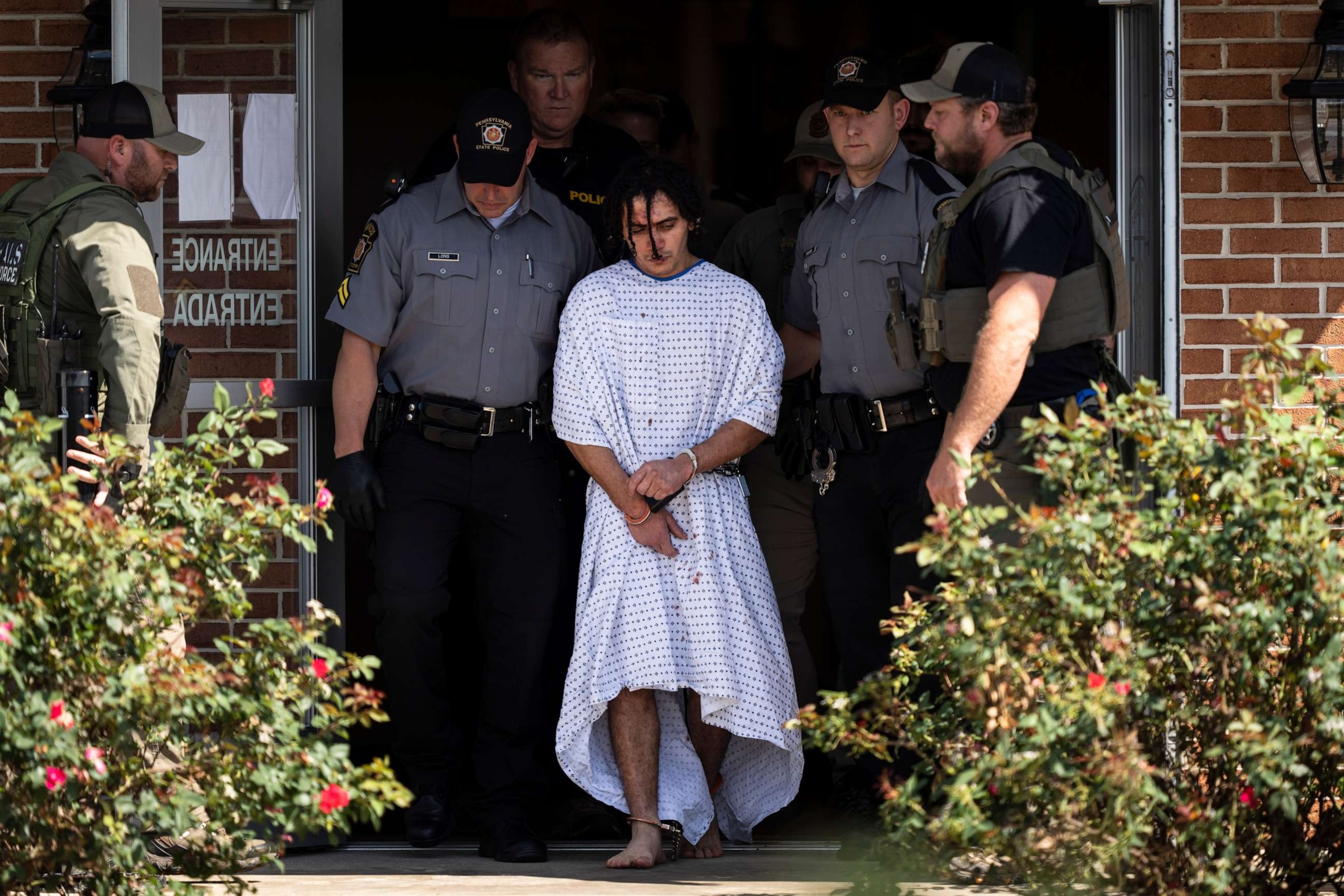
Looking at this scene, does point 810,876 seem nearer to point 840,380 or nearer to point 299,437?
point 840,380

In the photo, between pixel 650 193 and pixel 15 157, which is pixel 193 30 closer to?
pixel 15 157

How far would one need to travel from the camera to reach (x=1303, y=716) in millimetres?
3160

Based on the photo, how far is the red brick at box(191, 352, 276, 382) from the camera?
4.81 meters

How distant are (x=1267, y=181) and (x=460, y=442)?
2226mm

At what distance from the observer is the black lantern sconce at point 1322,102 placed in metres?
4.44

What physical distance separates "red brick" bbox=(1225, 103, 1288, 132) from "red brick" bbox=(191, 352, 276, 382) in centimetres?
255

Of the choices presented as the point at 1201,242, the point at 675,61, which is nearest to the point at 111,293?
the point at 1201,242

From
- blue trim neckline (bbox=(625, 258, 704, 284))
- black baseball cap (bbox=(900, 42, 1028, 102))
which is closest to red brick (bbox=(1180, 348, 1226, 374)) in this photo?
black baseball cap (bbox=(900, 42, 1028, 102))

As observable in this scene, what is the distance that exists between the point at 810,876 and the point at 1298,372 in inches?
64.5

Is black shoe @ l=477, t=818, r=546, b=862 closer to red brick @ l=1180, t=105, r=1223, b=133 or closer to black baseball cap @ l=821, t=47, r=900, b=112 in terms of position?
black baseball cap @ l=821, t=47, r=900, b=112

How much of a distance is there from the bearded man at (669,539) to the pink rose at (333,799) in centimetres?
119

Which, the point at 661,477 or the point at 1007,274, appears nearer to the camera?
the point at 1007,274

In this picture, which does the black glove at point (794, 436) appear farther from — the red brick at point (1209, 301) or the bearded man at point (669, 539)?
the red brick at point (1209, 301)

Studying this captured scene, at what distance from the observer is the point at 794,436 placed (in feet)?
15.2
